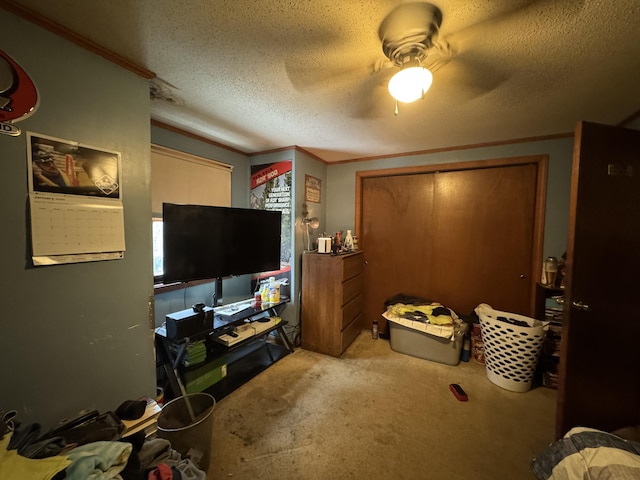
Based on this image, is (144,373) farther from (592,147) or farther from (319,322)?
(592,147)

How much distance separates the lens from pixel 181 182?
2301mm

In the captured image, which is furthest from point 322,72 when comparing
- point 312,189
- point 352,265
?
point 352,265

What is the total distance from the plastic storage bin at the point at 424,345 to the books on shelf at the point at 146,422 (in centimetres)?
220

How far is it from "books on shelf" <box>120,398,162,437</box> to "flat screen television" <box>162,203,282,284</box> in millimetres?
758

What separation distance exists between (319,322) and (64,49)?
2.61 metres

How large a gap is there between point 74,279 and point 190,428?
0.93 m

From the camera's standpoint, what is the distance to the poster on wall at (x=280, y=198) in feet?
9.00

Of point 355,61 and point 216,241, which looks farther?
point 216,241

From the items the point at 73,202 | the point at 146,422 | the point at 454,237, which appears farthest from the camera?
the point at 454,237

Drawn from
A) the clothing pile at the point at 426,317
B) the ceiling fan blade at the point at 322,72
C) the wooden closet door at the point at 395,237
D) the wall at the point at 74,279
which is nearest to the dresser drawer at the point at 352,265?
the wooden closet door at the point at 395,237

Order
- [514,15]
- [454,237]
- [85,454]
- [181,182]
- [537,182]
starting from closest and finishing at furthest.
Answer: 1. [85,454]
2. [514,15]
3. [181,182]
4. [537,182]
5. [454,237]

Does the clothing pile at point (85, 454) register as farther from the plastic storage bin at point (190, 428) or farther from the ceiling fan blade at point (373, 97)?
the ceiling fan blade at point (373, 97)

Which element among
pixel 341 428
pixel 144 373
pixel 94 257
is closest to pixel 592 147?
pixel 341 428

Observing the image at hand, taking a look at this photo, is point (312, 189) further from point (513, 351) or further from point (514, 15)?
point (513, 351)
